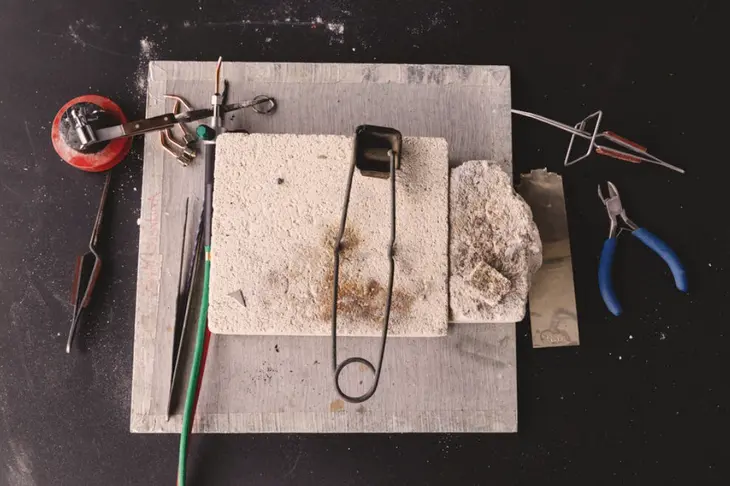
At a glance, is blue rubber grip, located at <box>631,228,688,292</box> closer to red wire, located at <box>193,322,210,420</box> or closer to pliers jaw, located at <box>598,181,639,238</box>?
pliers jaw, located at <box>598,181,639,238</box>

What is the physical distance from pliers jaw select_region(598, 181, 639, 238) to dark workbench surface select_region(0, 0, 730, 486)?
1.0 inches

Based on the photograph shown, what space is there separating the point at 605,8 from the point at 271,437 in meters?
1.34

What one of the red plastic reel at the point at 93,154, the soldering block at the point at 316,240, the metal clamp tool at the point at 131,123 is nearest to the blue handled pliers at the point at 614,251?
the soldering block at the point at 316,240

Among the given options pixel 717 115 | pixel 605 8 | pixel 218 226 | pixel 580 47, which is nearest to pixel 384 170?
pixel 218 226

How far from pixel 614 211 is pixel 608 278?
0.53ft

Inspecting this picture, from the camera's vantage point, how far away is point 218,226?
3.61 ft

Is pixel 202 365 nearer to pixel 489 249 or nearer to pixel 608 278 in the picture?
pixel 489 249

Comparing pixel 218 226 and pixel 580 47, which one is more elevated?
pixel 580 47

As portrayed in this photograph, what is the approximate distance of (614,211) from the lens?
1312 mm

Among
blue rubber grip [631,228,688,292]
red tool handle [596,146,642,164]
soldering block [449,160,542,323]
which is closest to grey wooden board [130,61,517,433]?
soldering block [449,160,542,323]

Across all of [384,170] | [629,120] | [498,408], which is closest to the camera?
[384,170]

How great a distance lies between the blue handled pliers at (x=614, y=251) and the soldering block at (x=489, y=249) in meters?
0.25

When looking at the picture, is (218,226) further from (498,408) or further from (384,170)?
(498,408)

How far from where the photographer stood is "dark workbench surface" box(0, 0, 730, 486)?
1.28 m
